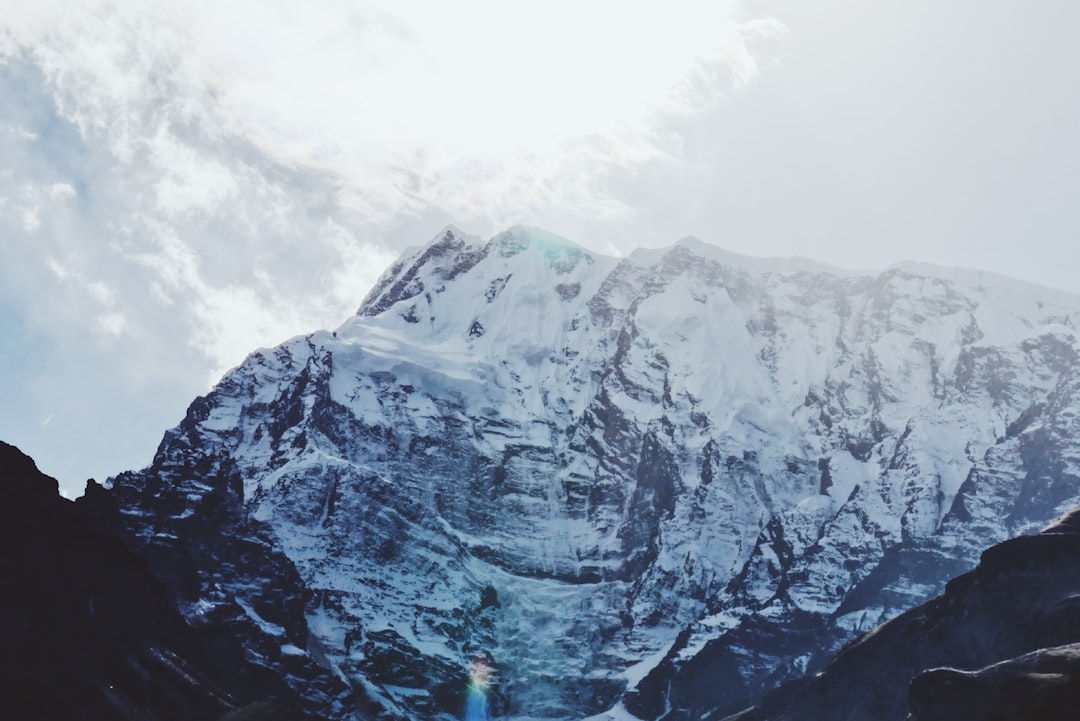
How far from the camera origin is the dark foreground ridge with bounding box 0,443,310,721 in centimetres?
10112

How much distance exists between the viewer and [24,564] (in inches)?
4316

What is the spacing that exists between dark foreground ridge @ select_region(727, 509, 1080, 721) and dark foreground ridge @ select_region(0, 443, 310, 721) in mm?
65151

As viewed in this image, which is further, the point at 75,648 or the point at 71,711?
the point at 75,648

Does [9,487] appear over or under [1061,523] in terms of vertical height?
over

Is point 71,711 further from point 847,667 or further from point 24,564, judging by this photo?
point 847,667

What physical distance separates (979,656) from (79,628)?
91023 millimetres

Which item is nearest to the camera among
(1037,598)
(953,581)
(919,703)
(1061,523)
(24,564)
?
(919,703)

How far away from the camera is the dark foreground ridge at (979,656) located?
75.1 metres

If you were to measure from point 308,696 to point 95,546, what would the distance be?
79.8 meters

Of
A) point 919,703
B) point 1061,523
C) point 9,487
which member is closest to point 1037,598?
point 1061,523

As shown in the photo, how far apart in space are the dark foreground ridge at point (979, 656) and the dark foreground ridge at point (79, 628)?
6515 centimetres

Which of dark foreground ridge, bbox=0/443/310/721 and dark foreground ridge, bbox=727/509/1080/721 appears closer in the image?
dark foreground ridge, bbox=727/509/1080/721

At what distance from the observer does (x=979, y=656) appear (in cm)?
12900

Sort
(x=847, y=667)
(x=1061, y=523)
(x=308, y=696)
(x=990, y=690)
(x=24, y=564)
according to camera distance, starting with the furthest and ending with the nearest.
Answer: (x=308, y=696) < (x=847, y=667) < (x=1061, y=523) < (x=24, y=564) < (x=990, y=690)
